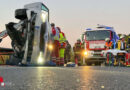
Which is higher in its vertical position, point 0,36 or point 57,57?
point 0,36

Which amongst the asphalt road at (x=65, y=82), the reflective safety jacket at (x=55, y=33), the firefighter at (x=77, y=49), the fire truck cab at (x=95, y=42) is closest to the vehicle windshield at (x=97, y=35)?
the fire truck cab at (x=95, y=42)

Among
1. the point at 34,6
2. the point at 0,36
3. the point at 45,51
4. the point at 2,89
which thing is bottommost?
the point at 2,89

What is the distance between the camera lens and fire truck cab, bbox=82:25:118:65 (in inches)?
778

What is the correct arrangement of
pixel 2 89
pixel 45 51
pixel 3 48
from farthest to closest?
Result: pixel 3 48, pixel 45 51, pixel 2 89

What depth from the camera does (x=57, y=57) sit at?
14.3 m

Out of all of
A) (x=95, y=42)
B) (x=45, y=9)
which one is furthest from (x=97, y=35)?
(x=45, y=9)

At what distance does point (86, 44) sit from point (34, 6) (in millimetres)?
7510

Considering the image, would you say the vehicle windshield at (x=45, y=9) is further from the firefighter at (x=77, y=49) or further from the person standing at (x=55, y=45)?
the firefighter at (x=77, y=49)

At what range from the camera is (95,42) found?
1983 centimetres

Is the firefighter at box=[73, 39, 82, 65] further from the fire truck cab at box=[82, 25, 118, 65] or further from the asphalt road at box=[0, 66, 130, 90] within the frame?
the asphalt road at box=[0, 66, 130, 90]

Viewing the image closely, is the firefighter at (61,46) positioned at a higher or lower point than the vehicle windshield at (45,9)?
lower

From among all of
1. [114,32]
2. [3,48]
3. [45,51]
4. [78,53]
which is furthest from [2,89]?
[114,32]

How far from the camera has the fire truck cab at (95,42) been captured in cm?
1977

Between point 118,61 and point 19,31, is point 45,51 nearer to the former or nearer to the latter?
point 19,31
